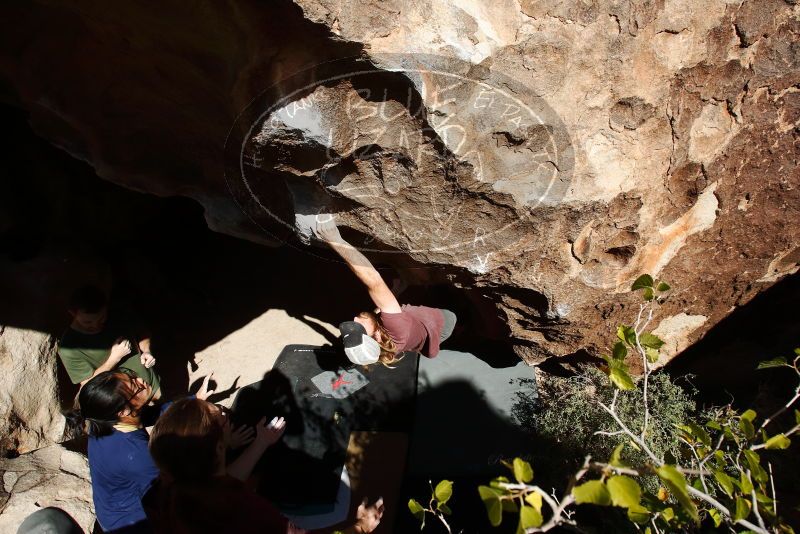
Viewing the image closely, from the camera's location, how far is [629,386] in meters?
1.27

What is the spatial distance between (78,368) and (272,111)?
7.03 feet

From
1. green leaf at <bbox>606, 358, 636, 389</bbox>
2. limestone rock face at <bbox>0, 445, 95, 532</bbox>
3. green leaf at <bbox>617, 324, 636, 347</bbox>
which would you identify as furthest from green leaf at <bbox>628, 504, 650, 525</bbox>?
limestone rock face at <bbox>0, 445, 95, 532</bbox>

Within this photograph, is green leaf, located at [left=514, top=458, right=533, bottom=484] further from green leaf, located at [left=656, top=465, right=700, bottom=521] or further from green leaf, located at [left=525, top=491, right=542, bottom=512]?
Answer: green leaf, located at [left=656, top=465, right=700, bottom=521]

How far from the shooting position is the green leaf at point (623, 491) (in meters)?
0.89

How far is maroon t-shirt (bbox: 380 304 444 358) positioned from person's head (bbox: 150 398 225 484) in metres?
0.91

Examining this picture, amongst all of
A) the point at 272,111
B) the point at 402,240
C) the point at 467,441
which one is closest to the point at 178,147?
the point at 272,111

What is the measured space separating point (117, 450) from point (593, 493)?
217cm

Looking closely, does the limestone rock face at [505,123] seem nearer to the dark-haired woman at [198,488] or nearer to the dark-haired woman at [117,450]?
the dark-haired woman at [198,488]

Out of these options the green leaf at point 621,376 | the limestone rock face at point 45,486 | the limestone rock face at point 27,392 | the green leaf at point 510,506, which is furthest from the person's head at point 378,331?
the limestone rock face at point 27,392

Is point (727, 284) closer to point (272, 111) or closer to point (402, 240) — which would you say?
point (402, 240)

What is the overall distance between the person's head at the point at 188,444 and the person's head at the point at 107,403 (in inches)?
23.0

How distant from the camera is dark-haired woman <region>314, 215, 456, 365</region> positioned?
7.77 feet

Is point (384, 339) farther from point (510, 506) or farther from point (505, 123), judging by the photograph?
point (510, 506)

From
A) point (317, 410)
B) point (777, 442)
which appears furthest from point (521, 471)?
point (317, 410)
